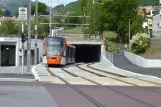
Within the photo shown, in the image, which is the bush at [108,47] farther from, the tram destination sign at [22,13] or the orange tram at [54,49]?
the tram destination sign at [22,13]

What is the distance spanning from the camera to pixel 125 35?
112062 mm

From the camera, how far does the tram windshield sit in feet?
171

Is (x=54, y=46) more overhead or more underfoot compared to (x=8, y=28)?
more underfoot

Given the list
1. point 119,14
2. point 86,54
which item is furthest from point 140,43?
point 119,14

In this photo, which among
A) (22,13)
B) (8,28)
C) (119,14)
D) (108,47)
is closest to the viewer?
(22,13)

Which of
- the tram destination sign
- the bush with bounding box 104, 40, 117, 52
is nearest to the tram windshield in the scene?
the tram destination sign

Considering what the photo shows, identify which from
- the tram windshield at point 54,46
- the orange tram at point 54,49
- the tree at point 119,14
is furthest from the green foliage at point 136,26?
the tram windshield at point 54,46

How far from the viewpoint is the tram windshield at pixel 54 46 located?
171 ft

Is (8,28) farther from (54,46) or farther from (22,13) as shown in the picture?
(22,13)

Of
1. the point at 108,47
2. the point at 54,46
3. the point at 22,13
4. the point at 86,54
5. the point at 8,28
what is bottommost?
the point at 86,54

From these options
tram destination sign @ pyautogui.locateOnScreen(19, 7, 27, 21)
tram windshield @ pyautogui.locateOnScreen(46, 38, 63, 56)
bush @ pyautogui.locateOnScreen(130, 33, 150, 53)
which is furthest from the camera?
bush @ pyautogui.locateOnScreen(130, 33, 150, 53)

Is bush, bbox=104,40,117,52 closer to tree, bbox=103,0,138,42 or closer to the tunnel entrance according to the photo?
the tunnel entrance

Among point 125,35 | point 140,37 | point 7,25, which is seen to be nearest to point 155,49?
point 140,37

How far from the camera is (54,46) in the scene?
52.0 metres
